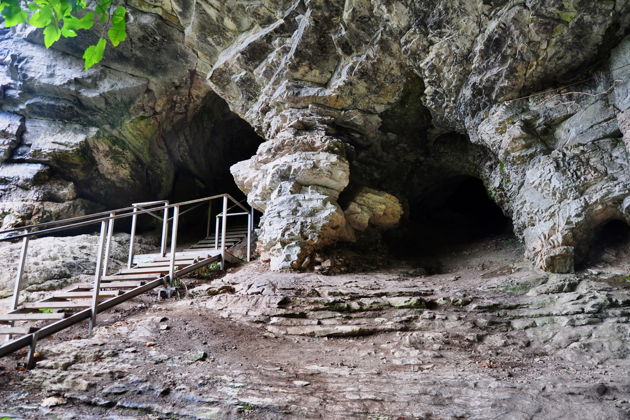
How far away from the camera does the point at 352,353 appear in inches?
143

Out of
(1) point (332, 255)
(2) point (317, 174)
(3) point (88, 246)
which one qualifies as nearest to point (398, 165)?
(2) point (317, 174)

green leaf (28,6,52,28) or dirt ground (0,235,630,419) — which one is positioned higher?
green leaf (28,6,52,28)

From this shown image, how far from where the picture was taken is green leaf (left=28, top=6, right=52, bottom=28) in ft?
5.48

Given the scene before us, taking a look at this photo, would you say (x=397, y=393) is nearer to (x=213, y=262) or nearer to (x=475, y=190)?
(x=213, y=262)

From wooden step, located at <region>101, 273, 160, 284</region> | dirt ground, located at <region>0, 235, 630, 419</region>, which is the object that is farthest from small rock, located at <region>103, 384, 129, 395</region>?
wooden step, located at <region>101, 273, 160, 284</region>

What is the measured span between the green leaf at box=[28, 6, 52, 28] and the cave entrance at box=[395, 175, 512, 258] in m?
7.26

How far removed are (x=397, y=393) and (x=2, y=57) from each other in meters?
12.6

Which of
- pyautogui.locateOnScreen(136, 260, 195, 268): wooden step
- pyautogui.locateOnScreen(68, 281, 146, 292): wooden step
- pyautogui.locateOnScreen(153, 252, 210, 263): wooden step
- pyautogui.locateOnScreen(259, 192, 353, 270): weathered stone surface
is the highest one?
pyautogui.locateOnScreen(259, 192, 353, 270): weathered stone surface

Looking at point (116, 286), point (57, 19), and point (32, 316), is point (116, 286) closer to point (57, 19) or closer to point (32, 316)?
point (32, 316)

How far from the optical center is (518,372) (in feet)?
9.94

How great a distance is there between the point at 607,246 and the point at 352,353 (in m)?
4.20

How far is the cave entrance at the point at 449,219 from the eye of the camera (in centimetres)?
868

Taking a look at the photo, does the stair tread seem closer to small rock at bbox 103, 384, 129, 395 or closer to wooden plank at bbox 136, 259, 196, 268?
wooden plank at bbox 136, 259, 196, 268

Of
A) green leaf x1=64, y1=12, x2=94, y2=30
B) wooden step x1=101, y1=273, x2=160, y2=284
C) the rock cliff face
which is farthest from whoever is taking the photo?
wooden step x1=101, y1=273, x2=160, y2=284
